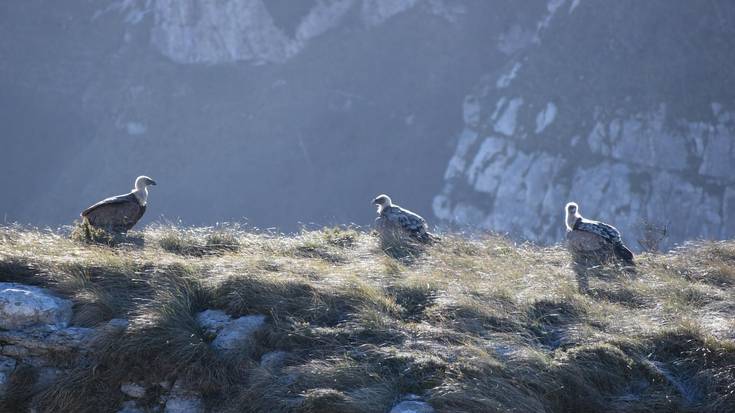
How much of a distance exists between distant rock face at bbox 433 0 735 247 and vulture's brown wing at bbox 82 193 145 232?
40224 millimetres

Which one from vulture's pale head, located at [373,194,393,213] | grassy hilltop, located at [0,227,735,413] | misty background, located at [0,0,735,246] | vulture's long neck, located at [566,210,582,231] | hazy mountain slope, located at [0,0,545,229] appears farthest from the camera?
hazy mountain slope, located at [0,0,545,229]

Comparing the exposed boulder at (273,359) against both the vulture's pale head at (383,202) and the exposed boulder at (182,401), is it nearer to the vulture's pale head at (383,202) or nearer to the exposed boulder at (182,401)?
the exposed boulder at (182,401)

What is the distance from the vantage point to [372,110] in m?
72.3

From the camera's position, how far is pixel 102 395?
6.69 meters

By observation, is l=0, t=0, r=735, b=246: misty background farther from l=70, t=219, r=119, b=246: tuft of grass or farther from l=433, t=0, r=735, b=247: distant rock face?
l=70, t=219, r=119, b=246: tuft of grass

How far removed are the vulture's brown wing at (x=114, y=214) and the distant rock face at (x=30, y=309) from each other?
118 inches

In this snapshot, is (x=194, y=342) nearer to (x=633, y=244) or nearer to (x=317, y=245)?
(x=317, y=245)

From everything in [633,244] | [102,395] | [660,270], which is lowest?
[102,395]

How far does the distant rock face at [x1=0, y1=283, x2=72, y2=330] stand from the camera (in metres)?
7.14

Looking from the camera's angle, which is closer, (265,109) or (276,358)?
(276,358)

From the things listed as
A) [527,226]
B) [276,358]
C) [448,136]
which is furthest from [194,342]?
[448,136]

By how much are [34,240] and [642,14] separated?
5768 centimetres

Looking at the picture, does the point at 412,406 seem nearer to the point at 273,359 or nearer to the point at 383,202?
the point at 273,359

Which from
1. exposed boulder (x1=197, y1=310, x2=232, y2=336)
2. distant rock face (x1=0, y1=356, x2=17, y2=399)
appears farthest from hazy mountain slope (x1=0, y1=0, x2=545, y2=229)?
distant rock face (x1=0, y1=356, x2=17, y2=399)
